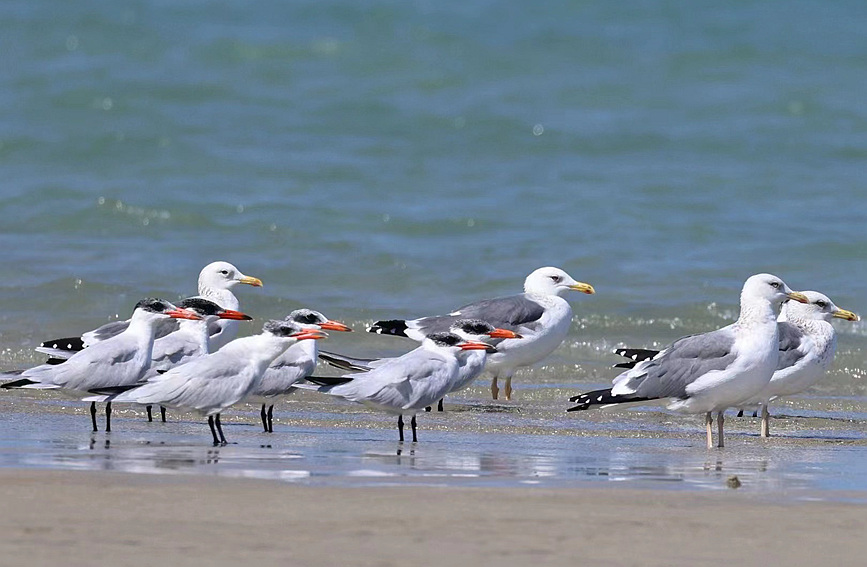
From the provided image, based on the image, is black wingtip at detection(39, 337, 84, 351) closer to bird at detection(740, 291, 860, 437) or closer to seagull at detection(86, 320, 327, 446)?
seagull at detection(86, 320, 327, 446)

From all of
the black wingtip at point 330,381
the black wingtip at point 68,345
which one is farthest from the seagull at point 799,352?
the black wingtip at point 68,345

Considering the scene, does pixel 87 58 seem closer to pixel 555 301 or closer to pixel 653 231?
pixel 653 231

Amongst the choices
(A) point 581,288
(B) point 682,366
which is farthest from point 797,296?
(A) point 581,288

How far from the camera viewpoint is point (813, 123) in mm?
22266

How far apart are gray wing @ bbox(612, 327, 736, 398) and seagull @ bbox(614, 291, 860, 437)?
17.0 inches

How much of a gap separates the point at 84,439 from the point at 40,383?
83 centimetres

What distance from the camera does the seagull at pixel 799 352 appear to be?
974 centimetres

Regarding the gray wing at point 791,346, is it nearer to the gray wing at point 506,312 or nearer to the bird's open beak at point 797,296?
the bird's open beak at point 797,296

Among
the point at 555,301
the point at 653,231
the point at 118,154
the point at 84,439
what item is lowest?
the point at 84,439

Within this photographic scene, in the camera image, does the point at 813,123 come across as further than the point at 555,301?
Yes

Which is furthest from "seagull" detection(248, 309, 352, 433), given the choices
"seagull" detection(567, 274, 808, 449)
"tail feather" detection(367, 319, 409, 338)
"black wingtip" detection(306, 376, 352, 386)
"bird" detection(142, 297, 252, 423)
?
"tail feather" detection(367, 319, 409, 338)

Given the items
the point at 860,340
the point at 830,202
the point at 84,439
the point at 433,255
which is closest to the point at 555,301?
the point at 860,340

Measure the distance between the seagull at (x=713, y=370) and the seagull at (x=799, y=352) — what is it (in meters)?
0.37

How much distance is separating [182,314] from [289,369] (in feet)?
2.51
